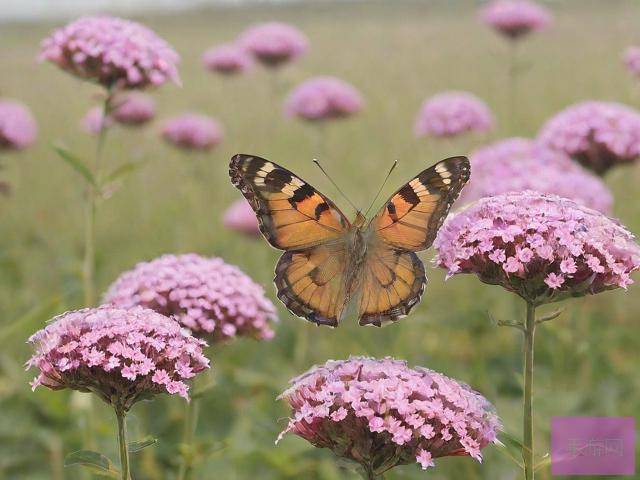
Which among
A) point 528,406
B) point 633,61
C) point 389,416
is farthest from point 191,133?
point 389,416

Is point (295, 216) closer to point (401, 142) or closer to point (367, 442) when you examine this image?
point (367, 442)

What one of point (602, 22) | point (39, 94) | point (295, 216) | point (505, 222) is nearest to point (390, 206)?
point (295, 216)

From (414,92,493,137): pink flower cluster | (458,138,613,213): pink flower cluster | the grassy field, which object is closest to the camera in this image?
(458,138,613,213): pink flower cluster

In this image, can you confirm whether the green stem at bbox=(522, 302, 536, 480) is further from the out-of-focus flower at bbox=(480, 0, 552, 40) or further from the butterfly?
the out-of-focus flower at bbox=(480, 0, 552, 40)

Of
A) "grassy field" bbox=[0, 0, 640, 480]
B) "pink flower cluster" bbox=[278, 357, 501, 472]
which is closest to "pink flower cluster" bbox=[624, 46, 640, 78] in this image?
"grassy field" bbox=[0, 0, 640, 480]

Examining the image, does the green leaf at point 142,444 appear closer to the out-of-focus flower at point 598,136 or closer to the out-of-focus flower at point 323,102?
the out-of-focus flower at point 598,136

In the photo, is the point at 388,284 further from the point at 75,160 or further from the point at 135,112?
the point at 135,112
